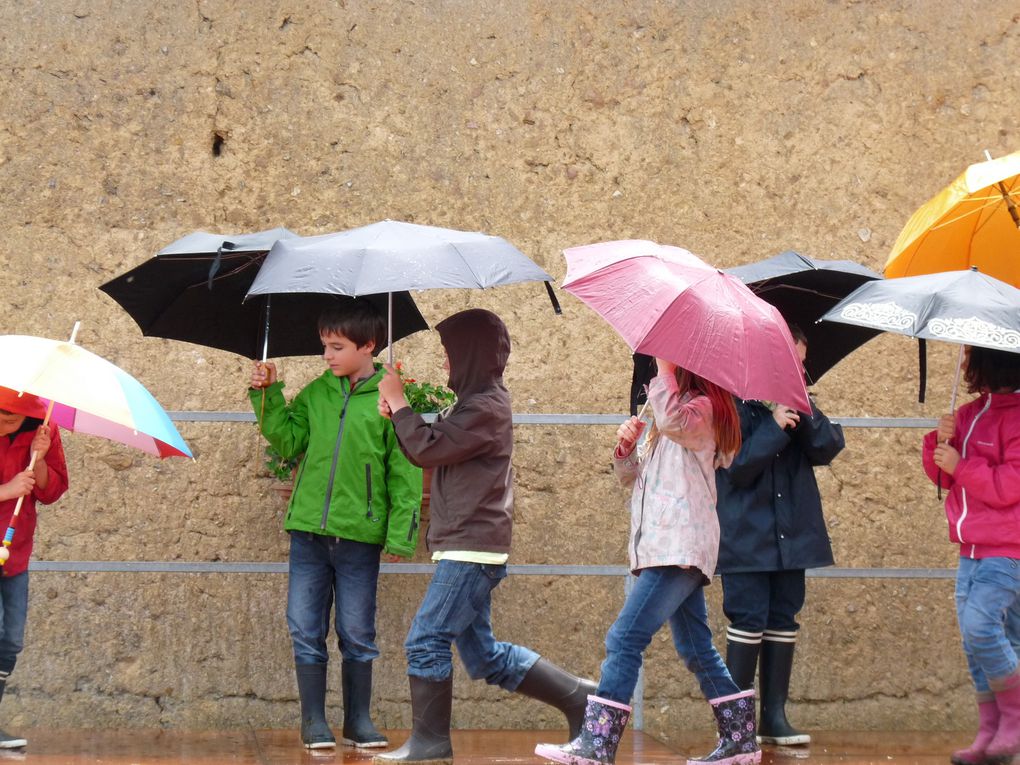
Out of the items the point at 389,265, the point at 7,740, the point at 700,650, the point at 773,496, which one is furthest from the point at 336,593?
the point at 773,496

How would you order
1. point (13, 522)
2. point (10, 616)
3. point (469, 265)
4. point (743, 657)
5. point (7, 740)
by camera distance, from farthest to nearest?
point (743, 657), point (7, 740), point (10, 616), point (13, 522), point (469, 265)

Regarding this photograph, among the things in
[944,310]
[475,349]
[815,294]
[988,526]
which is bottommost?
[988,526]

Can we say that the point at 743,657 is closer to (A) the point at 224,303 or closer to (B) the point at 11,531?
(A) the point at 224,303

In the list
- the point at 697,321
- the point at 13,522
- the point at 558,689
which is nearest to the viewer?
the point at 697,321

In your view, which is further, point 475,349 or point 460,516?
point 475,349

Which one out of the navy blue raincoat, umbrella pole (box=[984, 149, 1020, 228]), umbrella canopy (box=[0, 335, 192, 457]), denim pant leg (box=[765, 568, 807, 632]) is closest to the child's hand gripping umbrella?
umbrella canopy (box=[0, 335, 192, 457])

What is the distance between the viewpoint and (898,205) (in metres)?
6.13

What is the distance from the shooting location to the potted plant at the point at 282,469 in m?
5.46

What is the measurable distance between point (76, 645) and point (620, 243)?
9.49 feet

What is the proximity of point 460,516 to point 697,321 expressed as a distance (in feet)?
3.50

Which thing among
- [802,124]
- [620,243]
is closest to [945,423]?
[620,243]

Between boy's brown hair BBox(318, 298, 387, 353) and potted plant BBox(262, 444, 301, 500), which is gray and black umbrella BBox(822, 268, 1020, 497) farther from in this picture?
potted plant BBox(262, 444, 301, 500)

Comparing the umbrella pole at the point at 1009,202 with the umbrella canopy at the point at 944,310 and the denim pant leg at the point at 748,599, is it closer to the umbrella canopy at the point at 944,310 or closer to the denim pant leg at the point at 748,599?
the umbrella canopy at the point at 944,310

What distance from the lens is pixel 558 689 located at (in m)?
4.84
